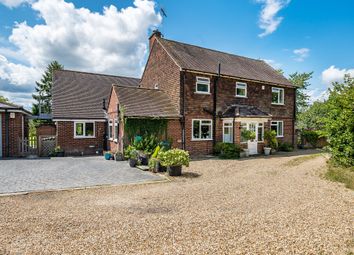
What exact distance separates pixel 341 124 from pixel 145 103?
1091cm

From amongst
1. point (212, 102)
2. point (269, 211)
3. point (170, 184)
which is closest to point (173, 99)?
point (212, 102)

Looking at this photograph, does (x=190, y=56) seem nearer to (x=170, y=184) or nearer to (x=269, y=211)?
(x=170, y=184)

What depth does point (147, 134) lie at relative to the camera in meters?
14.7

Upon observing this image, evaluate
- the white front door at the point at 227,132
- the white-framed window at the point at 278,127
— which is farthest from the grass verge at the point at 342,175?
the white-framed window at the point at 278,127

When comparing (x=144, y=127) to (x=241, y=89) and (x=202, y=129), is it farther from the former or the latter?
(x=241, y=89)

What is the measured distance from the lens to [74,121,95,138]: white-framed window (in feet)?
57.5

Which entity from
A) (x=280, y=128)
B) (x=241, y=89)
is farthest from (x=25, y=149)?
(x=280, y=128)

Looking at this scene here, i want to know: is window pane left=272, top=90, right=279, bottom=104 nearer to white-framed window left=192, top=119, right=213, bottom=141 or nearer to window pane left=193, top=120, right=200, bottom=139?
white-framed window left=192, top=119, right=213, bottom=141

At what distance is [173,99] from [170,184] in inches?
341

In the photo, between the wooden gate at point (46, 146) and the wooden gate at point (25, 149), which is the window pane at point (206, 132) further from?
the wooden gate at point (25, 149)

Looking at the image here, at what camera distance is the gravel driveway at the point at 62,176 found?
27.0 ft

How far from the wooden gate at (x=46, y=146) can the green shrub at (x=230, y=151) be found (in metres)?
11.9

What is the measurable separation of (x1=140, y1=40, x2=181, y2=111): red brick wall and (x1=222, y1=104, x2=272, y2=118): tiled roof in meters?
3.76

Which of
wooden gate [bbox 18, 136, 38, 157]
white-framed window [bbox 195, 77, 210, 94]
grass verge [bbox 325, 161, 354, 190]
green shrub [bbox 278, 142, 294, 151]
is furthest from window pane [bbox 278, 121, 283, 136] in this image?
wooden gate [bbox 18, 136, 38, 157]
